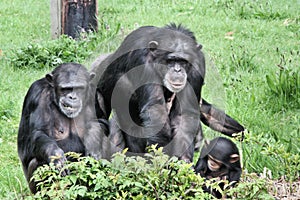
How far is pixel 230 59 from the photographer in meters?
7.98

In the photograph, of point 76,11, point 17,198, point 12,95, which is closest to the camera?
point 17,198

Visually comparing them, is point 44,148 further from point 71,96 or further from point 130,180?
point 130,180

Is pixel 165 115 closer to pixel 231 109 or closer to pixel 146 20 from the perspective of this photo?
pixel 231 109

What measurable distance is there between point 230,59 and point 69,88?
11.7 feet

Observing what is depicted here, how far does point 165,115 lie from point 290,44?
4.66m

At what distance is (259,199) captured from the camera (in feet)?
13.2

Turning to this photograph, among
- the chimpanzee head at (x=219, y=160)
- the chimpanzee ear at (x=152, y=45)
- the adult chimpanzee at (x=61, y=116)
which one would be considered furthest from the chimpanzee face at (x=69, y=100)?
the chimpanzee head at (x=219, y=160)

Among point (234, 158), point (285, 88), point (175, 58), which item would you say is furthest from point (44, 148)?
point (285, 88)

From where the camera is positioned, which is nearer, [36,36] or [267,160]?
[267,160]

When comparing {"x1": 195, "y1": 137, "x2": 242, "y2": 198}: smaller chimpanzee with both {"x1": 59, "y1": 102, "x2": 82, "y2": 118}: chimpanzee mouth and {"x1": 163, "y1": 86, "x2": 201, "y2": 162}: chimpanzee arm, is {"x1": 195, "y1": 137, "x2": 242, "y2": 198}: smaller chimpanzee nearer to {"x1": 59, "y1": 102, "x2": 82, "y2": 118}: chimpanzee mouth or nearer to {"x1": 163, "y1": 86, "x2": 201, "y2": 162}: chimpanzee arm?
{"x1": 163, "y1": 86, "x2": 201, "y2": 162}: chimpanzee arm

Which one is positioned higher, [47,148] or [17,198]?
[47,148]

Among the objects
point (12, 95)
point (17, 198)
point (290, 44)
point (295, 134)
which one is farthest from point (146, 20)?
point (17, 198)

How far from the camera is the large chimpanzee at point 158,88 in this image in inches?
191

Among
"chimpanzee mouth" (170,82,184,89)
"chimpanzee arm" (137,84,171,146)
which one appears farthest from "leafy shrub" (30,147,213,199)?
"chimpanzee mouth" (170,82,184,89)
